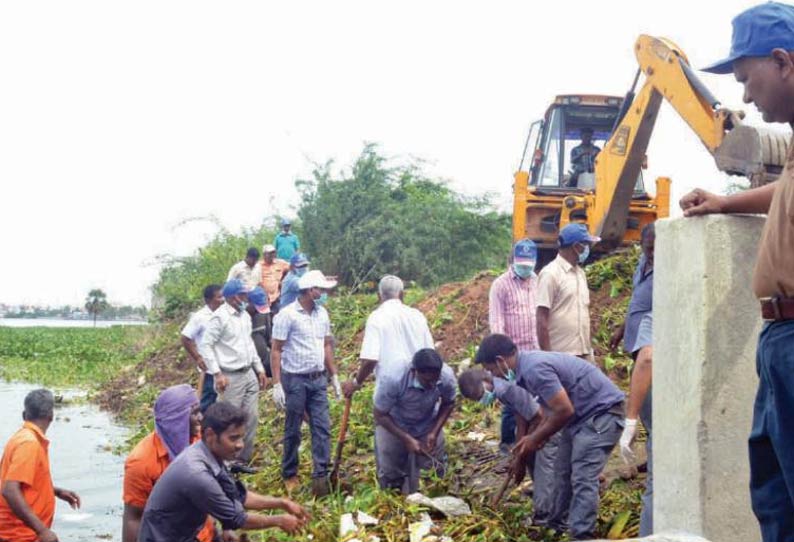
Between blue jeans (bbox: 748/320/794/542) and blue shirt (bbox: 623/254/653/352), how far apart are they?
9.01 ft

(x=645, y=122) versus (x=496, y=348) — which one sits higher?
(x=645, y=122)

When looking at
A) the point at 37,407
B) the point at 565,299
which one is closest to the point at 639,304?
the point at 565,299

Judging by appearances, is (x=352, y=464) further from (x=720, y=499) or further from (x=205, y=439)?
(x=720, y=499)

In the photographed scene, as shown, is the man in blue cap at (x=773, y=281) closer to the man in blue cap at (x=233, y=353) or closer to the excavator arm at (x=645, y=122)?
the excavator arm at (x=645, y=122)

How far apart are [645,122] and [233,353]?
5306mm

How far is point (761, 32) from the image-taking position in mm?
2992

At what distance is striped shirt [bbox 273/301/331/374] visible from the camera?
322 inches


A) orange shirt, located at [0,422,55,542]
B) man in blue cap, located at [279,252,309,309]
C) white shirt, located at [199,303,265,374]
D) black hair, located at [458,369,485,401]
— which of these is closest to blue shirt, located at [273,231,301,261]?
man in blue cap, located at [279,252,309,309]

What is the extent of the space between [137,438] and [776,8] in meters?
11.5

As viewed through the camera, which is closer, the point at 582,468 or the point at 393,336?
the point at 582,468

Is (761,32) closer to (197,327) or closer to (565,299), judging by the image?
(565,299)

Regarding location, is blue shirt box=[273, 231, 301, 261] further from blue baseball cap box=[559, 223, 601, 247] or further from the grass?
blue baseball cap box=[559, 223, 601, 247]

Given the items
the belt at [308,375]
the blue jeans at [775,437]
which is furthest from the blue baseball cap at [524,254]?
the blue jeans at [775,437]

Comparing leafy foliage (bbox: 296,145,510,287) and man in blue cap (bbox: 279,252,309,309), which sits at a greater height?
leafy foliage (bbox: 296,145,510,287)
